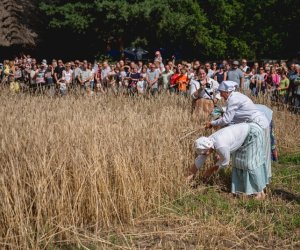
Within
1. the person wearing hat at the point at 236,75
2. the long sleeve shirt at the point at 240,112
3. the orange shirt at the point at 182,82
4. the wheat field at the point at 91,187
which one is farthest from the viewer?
the person wearing hat at the point at 236,75

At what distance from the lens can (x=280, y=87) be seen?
41.0 feet

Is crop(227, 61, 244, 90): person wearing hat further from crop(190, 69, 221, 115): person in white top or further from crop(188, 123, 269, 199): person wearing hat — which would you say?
crop(188, 123, 269, 199): person wearing hat

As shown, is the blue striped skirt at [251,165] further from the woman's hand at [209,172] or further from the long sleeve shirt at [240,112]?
the woman's hand at [209,172]

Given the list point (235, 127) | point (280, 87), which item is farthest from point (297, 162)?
point (280, 87)

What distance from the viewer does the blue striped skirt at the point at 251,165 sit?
633 cm

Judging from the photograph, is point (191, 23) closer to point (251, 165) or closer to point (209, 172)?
point (209, 172)

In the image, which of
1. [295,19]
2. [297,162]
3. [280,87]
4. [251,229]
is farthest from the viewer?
[295,19]

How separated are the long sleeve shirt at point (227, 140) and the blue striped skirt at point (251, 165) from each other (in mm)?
112

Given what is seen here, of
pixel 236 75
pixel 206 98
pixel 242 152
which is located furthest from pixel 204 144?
pixel 236 75

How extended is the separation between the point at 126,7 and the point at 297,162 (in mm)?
16337

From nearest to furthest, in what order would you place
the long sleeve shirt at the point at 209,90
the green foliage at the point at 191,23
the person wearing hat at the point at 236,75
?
the long sleeve shirt at the point at 209,90, the person wearing hat at the point at 236,75, the green foliage at the point at 191,23

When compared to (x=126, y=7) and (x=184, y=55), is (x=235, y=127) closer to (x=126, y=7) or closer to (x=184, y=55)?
(x=126, y=7)

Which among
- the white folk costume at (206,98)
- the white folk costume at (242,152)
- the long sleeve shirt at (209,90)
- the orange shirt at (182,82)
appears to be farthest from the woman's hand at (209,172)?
the orange shirt at (182,82)

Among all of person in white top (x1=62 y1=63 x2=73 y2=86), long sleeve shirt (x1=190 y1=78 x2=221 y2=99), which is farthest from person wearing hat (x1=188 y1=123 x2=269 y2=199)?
person in white top (x1=62 y1=63 x2=73 y2=86)
